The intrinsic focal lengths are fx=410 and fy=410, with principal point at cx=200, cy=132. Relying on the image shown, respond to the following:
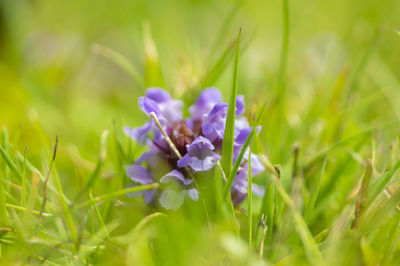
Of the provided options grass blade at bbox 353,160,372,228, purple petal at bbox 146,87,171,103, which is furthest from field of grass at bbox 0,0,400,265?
purple petal at bbox 146,87,171,103

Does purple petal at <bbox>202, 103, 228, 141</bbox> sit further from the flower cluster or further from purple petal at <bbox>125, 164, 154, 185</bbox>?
purple petal at <bbox>125, 164, 154, 185</bbox>

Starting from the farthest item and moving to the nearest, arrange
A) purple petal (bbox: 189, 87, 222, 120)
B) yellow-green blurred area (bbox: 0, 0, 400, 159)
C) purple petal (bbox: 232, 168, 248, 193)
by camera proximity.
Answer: yellow-green blurred area (bbox: 0, 0, 400, 159), purple petal (bbox: 189, 87, 222, 120), purple petal (bbox: 232, 168, 248, 193)

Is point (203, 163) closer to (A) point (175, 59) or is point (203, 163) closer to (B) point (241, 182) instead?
(B) point (241, 182)

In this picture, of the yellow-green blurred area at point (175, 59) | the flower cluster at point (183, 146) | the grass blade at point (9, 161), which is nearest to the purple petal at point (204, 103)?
the flower cluster at point (183, 146)

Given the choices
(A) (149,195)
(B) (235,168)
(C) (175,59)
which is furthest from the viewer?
(C) (175,59)

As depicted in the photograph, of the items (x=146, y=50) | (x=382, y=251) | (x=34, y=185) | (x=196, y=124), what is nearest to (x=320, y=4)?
(x=146, y=50)

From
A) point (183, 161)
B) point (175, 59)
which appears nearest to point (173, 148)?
point (183, 161)

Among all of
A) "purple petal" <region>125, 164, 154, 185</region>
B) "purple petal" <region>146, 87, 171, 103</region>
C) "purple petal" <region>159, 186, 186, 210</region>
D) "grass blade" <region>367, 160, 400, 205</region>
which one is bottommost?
"purple petal" <region>159, 186, 186, 210</region>

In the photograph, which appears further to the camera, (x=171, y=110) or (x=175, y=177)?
(x=171, y=110)
